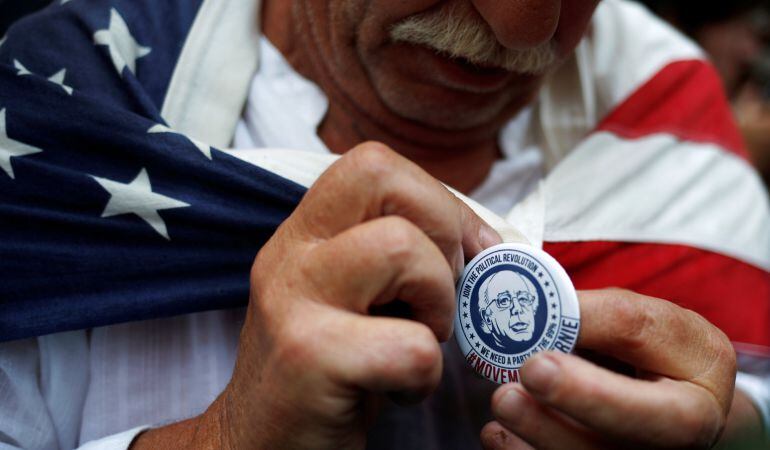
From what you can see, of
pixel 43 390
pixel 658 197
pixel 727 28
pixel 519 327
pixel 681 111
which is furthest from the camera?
pixel 727 28

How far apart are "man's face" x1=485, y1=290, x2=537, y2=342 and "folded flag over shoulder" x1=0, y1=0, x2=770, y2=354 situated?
36cm

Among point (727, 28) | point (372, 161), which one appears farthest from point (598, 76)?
point (727, 28)

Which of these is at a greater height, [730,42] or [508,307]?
[508,307]

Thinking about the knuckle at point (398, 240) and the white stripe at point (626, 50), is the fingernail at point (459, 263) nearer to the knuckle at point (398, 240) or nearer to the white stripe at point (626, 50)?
the knuckle at point (398, 240)

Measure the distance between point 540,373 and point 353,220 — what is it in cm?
25

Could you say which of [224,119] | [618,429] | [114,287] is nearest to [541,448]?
[618,429]

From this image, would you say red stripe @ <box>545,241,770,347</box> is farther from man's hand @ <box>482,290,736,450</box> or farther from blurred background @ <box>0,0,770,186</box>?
blurred background @ <box>0,0,770,186</box>

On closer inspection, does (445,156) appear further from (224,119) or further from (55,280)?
(55,280)

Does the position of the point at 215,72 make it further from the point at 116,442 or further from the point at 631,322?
the point at 631,322

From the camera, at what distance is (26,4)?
1.29 meters

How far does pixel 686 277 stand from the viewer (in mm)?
1217

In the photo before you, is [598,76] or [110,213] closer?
[110,213]

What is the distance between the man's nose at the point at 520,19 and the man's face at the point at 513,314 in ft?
1.36

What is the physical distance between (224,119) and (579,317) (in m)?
0.72
